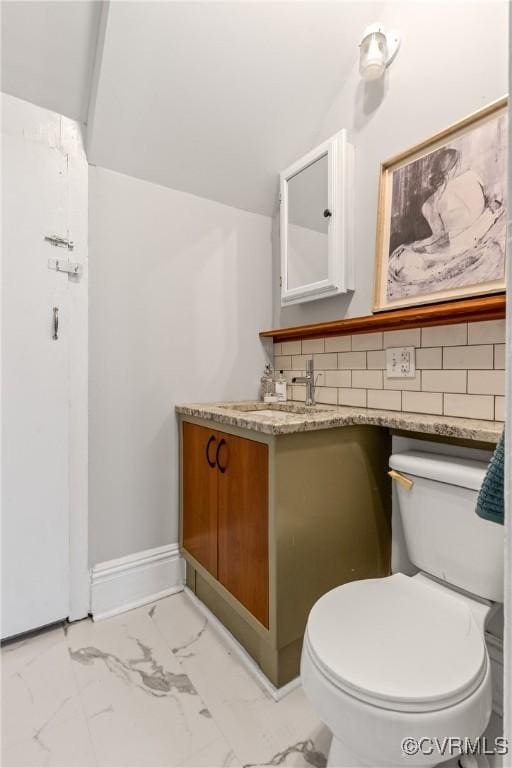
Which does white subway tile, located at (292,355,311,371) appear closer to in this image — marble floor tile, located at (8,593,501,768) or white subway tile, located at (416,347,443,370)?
white subway tile, located at (416,347,443,370)

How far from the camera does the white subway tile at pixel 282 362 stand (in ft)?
6.54

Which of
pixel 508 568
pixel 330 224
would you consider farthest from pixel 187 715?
pixel 330 224

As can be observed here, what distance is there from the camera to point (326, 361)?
1758mm

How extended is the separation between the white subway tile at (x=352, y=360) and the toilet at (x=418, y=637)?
18.6 inches

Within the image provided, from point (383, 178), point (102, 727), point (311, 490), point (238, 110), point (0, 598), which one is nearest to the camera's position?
point (102, 727)

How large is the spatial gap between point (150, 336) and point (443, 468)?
129 cm

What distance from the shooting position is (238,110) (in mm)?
1625

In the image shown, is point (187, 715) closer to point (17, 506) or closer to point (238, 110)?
point (17, 506)

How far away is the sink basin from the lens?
5.41 feet

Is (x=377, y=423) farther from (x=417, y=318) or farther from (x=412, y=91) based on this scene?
(x=412, y=91)

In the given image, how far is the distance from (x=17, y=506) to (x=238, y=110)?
1.88 meters

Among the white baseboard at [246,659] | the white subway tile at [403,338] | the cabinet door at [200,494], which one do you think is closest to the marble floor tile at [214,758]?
the white baseboard at [246,659]

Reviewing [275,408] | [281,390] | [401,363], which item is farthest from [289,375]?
[401,363]

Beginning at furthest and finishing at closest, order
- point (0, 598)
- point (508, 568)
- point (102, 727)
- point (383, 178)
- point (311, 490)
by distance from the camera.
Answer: point (383, 178), point (0, 598), point (311, 490), point (102, 727), point (508, 568)
